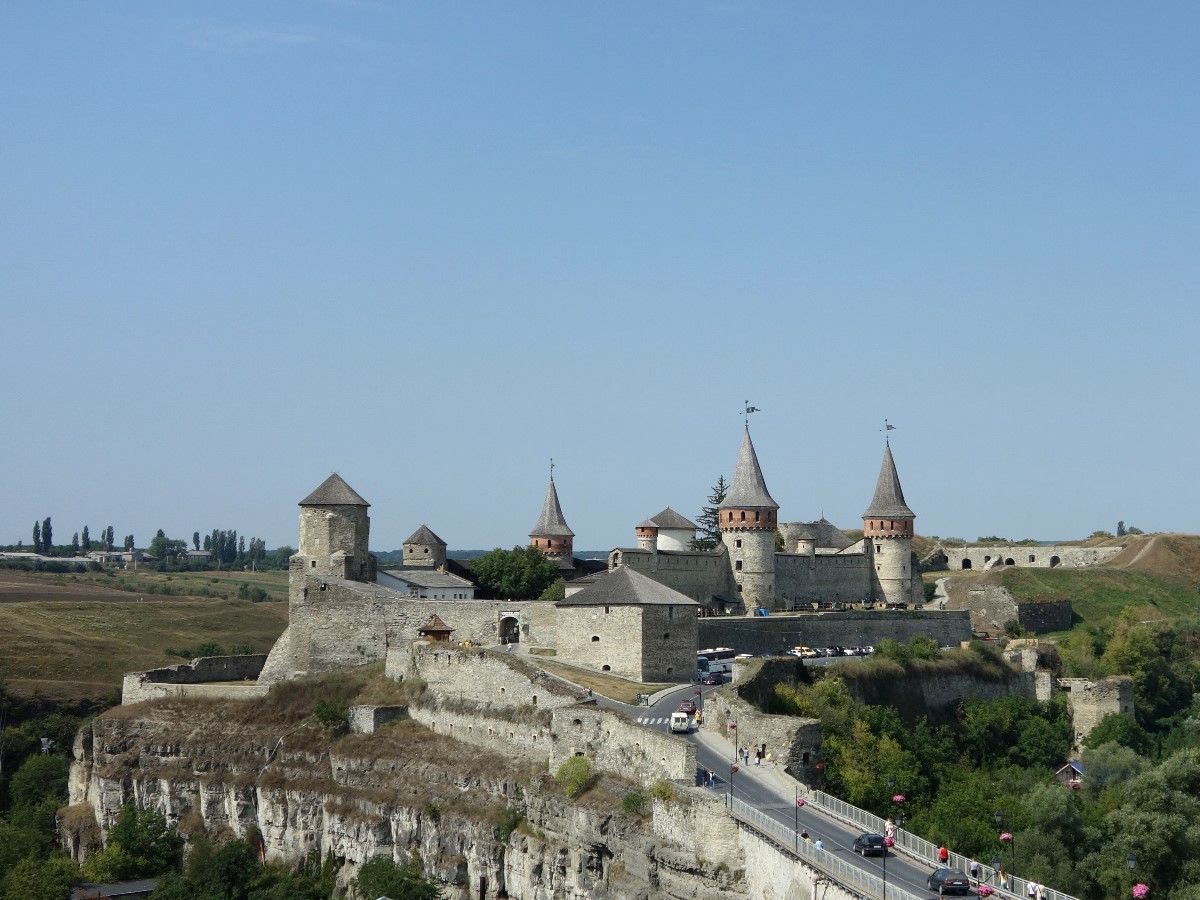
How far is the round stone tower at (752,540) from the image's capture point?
7525 cm

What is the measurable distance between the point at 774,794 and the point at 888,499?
4476cm

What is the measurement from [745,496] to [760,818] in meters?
39.6

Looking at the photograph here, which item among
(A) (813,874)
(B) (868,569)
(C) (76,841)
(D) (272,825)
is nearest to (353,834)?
(D) (272,825)

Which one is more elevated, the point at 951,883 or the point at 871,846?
the point at 871,846

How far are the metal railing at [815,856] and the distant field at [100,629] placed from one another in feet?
217

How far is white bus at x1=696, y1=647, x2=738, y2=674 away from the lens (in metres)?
60.9

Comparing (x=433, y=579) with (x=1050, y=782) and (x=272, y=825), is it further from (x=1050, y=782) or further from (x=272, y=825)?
(x=1050, y=782)

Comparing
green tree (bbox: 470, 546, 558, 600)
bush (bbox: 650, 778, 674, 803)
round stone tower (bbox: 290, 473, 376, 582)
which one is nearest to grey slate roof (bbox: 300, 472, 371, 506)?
round stone tower (bbox: 290, 473, 376, 582)

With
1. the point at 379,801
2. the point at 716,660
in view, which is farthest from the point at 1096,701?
the point at 379,801

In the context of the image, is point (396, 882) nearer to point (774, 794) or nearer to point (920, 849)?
point (774, 794)

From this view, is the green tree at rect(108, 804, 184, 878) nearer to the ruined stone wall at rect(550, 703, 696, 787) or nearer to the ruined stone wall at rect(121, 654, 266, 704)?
the ruined stone wall at rect(121, 654, 266, 704)

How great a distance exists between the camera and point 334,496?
67.7 metres

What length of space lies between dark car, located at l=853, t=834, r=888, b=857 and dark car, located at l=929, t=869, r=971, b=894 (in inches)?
105

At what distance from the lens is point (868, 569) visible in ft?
270
